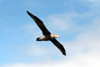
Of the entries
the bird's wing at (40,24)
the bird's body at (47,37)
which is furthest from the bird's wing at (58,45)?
the bird's wing at (40,24)

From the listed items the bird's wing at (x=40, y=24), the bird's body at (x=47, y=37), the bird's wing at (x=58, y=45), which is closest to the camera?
the bird's wing at (x=40, y=24)

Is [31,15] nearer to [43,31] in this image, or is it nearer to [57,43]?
[43,31]

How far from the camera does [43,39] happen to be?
6300 cm

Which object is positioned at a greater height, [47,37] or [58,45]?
[58,45]

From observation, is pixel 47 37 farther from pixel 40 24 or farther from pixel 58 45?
pixel 58 45

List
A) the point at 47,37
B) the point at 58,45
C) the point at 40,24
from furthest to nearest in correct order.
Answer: the point at 58,45
the point at 47,37
the point at 40,24

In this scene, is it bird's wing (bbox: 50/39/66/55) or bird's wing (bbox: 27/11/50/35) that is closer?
bird's wing (bbox: 27/11/50/35)

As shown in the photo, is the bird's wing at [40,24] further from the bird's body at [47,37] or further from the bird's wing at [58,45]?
the bird's wing at [58,45]

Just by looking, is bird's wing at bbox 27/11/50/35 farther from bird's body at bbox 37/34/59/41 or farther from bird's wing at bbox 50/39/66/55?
bird's wing at bbox 50/39/66/55

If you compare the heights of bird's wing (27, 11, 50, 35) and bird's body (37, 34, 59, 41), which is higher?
bird's wing (27, 11, 50, 35)

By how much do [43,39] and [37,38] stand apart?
141 centimetres

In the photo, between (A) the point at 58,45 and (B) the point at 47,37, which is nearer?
(B) the point at 47,37

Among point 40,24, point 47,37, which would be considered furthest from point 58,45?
point 40,24

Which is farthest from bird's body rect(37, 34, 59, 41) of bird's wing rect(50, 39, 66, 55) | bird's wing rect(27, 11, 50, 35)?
bird's wing rect(50, 39, 66, 55)
